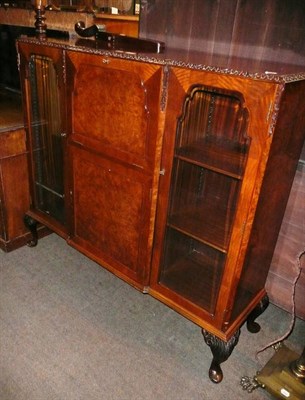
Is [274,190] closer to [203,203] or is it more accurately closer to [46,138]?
[203,203]

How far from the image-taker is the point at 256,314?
170cm

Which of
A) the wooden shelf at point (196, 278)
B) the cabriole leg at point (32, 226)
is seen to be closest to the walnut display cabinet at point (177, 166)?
the wooden shelf at point (196, 278)

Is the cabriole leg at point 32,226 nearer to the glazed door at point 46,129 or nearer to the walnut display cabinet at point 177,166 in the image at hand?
the glazed door at point 46,129

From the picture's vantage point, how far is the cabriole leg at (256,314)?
168 centimetres

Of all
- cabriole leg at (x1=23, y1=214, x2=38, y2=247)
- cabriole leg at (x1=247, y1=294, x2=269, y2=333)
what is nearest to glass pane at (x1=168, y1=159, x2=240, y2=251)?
cabriole leg at (x1=247, y1=294, x2=269, y2=333)

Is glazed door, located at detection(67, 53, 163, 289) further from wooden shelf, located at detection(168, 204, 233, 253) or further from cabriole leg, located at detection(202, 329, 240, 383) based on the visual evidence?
cabriole leg, located at detection(202, 329, 240, 383)

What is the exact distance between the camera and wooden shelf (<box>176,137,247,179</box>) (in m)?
1.23

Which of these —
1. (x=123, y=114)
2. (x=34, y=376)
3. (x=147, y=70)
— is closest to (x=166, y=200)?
(x=123, y=114)

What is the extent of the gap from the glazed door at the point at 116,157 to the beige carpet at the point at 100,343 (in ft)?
1.03

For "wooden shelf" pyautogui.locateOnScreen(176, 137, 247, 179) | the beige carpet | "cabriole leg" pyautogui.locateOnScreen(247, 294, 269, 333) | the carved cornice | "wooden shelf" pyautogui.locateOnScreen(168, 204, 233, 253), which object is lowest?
the beige carpet

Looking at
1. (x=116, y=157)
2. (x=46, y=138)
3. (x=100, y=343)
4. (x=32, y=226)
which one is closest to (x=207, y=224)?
(x=116, y=157)

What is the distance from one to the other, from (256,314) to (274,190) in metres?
0.71

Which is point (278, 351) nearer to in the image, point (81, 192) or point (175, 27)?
point (81, 192)

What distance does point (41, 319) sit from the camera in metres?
1.77
